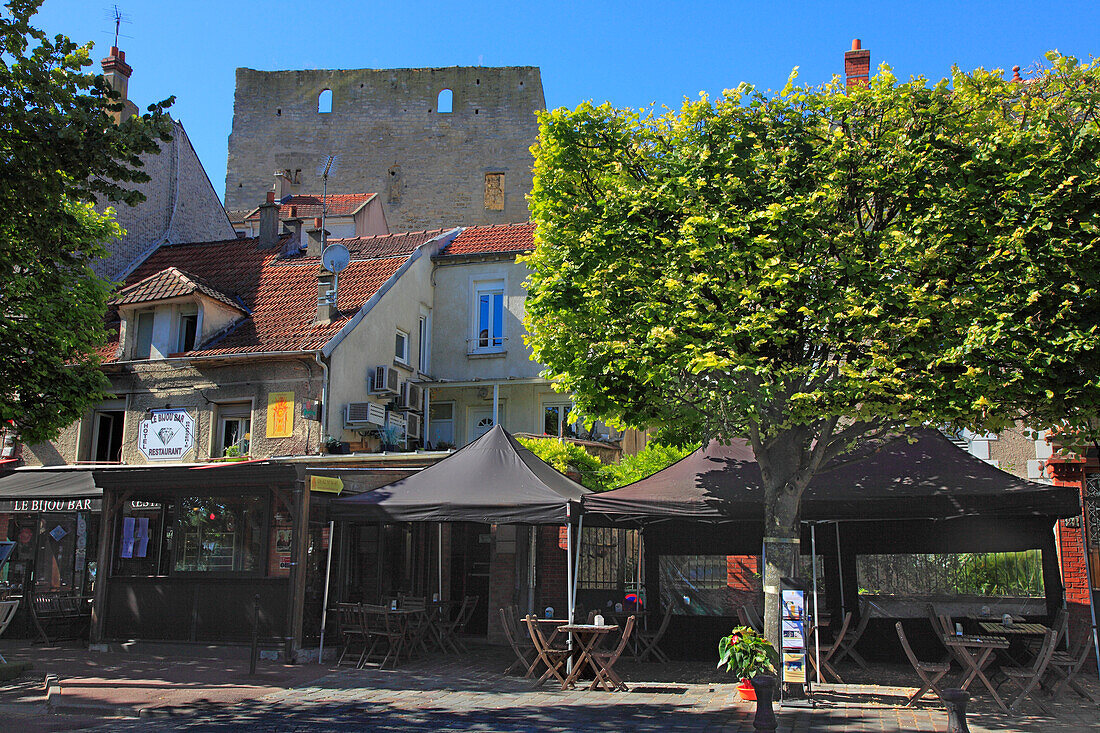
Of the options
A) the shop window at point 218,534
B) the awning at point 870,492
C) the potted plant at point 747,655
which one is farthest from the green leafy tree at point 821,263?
the shop window at point 218,534

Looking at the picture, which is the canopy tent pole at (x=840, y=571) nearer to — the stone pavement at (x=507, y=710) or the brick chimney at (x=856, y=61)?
the stone pavement at (x=507, y=710)

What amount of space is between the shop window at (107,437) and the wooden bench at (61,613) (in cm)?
387

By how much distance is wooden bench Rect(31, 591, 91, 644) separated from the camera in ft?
45.5

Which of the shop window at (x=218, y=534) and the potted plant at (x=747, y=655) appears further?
the shop window at (x=218, y=534)

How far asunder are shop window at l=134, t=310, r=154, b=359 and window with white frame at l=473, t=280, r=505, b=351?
6.38 meters

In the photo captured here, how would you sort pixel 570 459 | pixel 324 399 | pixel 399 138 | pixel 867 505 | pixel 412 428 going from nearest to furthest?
pixel 867 505
pixel 570 459
pixel 324 399
pixel 412 428
pixel 399 138

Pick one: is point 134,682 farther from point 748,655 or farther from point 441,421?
point 441,421

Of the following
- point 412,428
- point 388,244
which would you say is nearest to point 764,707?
point 412,428

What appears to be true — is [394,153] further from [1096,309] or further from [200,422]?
[1096,309]

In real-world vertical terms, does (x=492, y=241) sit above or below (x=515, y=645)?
above

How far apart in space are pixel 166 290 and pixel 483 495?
370 inches

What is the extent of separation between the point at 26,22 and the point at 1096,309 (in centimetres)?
1017

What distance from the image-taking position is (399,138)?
43.3 meters

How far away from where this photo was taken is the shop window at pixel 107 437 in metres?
17.9
